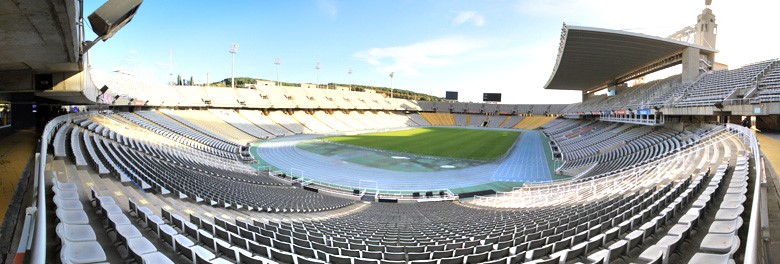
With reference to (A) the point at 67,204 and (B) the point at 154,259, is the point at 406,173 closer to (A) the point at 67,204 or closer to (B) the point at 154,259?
(A) the point at 67,204

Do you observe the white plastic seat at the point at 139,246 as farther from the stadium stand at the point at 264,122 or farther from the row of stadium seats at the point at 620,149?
the stadium stand at the point at 264,122

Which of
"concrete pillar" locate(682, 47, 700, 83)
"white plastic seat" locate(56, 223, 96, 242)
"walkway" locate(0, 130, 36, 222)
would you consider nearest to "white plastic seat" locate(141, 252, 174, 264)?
"white plastic seat" locate(56, 223, 96, 242)

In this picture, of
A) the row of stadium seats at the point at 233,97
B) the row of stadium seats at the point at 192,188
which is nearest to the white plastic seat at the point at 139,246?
the row of stadium seats at the point at 192,188

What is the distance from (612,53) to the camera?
108 ft

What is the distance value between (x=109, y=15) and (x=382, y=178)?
16358 mm

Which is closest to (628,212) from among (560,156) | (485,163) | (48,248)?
(48,248)

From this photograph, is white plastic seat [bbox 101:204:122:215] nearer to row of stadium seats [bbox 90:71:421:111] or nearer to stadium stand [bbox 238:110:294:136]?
row of stadium seats [bbox 90:71:421:111]

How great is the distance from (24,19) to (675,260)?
10.9 m

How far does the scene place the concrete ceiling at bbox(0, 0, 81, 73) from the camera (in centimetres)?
560

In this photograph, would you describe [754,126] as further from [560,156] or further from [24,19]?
[24,19]

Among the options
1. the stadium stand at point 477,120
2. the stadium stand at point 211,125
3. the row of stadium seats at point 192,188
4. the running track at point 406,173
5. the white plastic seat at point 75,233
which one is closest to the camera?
Result: the white plastic seat at point 75,233

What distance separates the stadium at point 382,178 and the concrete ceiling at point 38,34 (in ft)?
0.17

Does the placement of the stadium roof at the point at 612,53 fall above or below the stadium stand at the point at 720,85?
above

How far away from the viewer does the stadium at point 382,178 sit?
16.1ft
